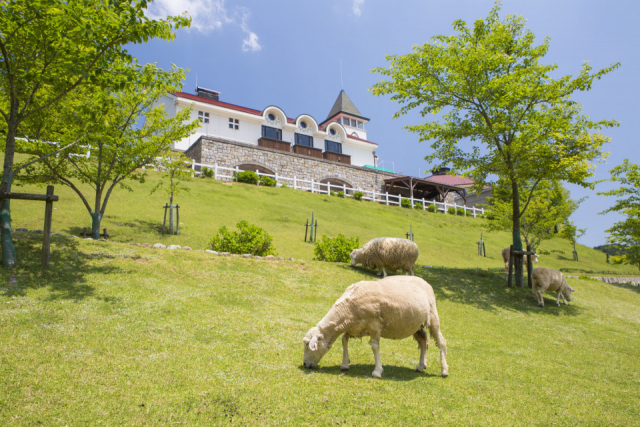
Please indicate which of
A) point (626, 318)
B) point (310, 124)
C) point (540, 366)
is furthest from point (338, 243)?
point (310, 124)

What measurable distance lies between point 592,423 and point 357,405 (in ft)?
9.60

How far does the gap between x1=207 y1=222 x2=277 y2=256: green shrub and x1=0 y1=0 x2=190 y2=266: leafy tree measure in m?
6.29

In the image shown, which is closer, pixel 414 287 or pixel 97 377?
pixel 97 377

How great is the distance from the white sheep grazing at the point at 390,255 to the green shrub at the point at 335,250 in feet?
4.40

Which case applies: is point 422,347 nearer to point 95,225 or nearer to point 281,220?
point 95,225

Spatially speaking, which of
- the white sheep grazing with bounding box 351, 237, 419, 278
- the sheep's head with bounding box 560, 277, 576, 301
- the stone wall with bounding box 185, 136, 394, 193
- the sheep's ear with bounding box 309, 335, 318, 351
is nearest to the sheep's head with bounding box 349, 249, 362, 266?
the white sheep grazing with bounding box 351, 237, 419, 278

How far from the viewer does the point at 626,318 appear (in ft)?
42.0

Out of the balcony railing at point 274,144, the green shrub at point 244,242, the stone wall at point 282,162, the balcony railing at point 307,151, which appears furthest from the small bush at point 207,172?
the green shrub at point 244,242

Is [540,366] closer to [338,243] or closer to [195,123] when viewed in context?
[338,243]

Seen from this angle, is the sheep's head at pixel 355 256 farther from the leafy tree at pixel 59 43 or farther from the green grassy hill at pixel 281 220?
the leafy tree at pixel 59 43

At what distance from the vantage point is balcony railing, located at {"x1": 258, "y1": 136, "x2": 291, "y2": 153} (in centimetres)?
3766

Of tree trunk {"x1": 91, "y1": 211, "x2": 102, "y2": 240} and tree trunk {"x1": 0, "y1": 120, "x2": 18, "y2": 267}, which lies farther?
tree trunk {"x1": 91, "y1": 211, "x2": 102, "y2": 240}

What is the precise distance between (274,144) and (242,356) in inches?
1335

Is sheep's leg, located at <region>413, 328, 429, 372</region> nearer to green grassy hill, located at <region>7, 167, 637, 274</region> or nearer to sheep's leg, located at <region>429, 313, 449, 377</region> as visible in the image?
sheep's leg, located at <region>429, 313, 449, 377</region>
